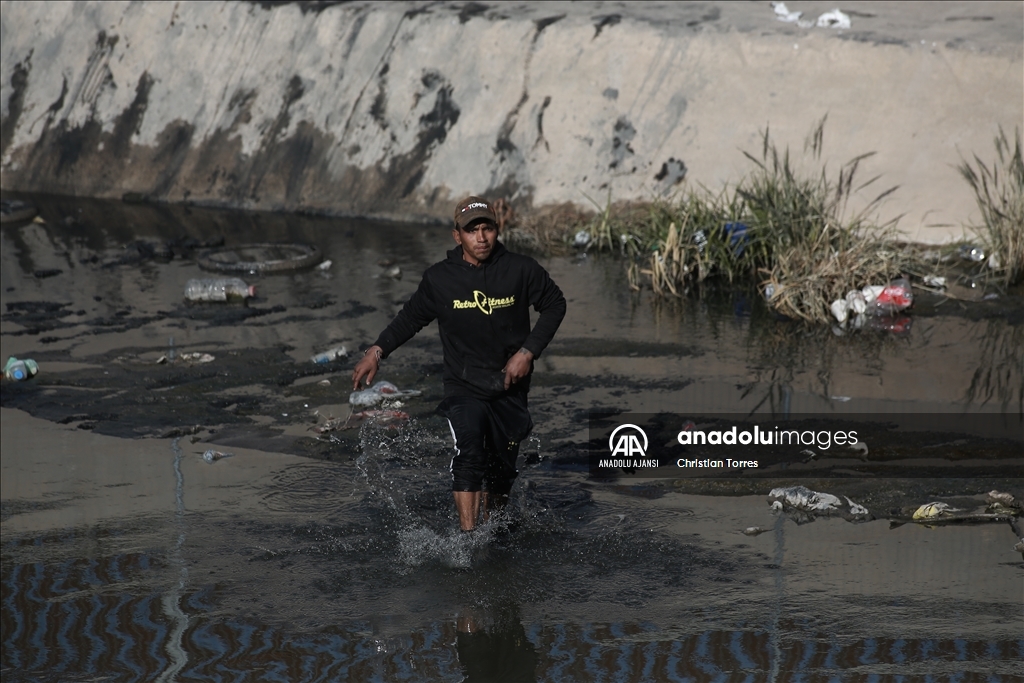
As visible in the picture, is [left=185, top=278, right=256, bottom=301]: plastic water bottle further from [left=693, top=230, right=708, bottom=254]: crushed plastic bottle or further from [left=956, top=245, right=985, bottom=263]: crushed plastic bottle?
[left=956, top=245, right=985, bottom=263]: crushed plastic bottle

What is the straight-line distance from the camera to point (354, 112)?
14.4 m

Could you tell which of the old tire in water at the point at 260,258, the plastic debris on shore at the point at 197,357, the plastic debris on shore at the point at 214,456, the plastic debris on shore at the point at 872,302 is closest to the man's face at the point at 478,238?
the plastic debris on shore at the point at 214,456

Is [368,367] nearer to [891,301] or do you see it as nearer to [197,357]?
[197,357]

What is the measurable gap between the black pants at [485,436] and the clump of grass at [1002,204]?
18.9ft

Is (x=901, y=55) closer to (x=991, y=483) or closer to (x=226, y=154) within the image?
(x=991, y=483)

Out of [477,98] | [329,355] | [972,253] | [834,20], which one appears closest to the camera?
[329,355]

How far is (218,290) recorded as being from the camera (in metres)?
10.4

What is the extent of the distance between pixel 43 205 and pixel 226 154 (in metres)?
2.40

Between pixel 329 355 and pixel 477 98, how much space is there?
605 centimetres

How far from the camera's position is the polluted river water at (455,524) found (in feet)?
15.5

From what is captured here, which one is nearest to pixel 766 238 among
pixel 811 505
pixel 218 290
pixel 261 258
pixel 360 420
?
pixel 360 420

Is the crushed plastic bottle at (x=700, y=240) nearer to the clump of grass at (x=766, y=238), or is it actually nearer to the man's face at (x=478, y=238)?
the clump of grass at (x=766, y=238)

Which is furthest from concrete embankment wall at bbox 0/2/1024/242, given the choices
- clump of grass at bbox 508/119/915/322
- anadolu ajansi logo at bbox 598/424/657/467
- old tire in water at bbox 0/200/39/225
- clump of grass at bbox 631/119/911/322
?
anadolu ajansi logo at bbox 598/424/657/467

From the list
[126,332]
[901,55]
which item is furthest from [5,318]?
[901,55]
